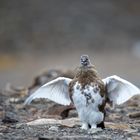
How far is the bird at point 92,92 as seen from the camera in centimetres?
1409

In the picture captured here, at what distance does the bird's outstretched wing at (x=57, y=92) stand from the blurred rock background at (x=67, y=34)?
50.8 feet

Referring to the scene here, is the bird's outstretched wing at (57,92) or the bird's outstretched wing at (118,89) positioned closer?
the bird's outstretched wing at (118,89)

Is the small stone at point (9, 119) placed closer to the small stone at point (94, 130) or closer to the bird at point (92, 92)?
the bird at point (92, 92)

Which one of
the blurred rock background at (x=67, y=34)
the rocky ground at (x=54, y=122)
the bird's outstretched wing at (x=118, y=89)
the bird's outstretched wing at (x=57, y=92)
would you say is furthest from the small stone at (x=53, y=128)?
the blurred rock background at (x=67, y=34)

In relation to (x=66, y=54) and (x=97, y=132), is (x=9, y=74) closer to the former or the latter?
(x=66, y=54)

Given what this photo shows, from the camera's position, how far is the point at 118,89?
1471 centimetres

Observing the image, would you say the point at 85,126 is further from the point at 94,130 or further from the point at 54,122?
the point at 54,122

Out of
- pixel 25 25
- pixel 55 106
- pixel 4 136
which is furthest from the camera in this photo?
pixel 25 25

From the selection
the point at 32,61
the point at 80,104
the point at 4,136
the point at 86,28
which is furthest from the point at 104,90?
the point at 86,28

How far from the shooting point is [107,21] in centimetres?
4019

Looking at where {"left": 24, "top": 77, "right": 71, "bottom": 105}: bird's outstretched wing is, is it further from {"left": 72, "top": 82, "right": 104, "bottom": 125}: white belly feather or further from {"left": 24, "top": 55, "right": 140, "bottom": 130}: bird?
{"left": 72, "top": 82, "right": 104, "bottom": 125}: white belly feather

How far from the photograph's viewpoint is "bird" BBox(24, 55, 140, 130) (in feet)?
46.2

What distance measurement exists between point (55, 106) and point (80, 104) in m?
2.51

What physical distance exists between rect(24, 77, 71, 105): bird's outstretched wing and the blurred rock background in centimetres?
1548
